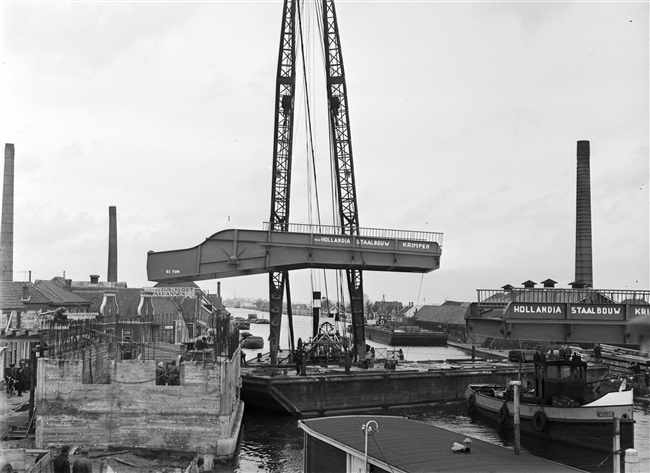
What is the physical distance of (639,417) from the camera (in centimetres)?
3650

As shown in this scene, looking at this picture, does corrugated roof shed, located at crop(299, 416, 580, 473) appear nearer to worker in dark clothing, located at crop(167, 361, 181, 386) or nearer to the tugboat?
worker in dark clothing, located at crop(167, 361, 181, 386)

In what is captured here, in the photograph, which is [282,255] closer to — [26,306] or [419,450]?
[419,450]

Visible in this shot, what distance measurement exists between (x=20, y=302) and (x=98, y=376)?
24.6 metres

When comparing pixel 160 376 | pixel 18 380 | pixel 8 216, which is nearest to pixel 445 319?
pixel 8 216

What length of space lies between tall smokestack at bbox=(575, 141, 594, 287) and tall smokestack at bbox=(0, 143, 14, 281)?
4970cm

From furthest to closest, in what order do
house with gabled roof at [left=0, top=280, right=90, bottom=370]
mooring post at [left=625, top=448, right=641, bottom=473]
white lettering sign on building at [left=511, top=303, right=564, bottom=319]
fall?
house with gabled roof at [left=0, top=280, right=90, bottom=370] → white lettering sign on building at [left=511, top=303, right=564, bottom=319] → mooring post at [left=625, top=448, right=641, bottom=473]

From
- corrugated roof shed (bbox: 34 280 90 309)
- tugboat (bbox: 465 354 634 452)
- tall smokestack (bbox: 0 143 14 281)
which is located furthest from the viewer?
tall smokestack (bbox: 0 143 14 281)

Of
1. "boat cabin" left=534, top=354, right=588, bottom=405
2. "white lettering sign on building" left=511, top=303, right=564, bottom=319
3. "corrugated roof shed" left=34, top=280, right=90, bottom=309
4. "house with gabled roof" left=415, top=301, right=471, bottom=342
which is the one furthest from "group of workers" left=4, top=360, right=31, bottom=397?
"house with gabled roof" left=415, top=301, right=471, bottom=342

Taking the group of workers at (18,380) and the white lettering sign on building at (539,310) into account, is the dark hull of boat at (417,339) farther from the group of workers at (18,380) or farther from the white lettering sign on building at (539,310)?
the white lettering sign on building at (539,310)

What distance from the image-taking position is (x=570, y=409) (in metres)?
29.1

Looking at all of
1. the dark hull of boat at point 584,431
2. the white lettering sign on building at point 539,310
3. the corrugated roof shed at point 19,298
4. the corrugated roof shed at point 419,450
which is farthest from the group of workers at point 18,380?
the dark hull of boat at point 584,431

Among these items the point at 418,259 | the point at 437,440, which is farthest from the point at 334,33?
the point at 437,440

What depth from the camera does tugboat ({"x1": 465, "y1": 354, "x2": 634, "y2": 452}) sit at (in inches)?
1105

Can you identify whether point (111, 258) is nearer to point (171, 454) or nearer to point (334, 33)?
point (334, 33)
